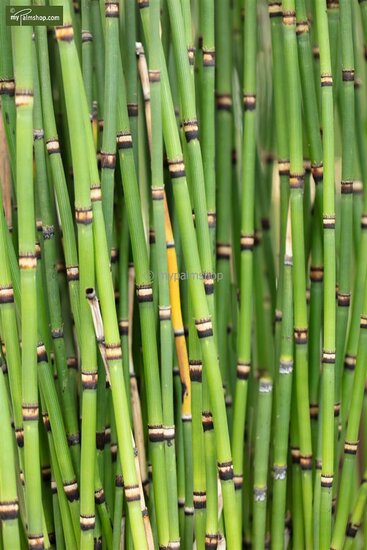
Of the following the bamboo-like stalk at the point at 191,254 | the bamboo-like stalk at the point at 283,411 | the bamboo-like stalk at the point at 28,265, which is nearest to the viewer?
the bamboo-like stalk at the point at 28,265

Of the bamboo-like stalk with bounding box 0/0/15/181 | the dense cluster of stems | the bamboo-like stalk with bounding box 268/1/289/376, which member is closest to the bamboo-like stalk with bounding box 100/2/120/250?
the dense cluster of stems

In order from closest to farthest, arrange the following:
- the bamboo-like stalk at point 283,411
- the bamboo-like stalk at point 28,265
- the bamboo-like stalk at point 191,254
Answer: the bamboo-like stalk at point 28,265, the bamboo-like stalk at point 191,254, the bamboo-like stalk at point 283,411

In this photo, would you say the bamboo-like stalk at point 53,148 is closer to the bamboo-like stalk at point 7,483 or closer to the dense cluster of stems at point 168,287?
the dense cluster of stems at point 168,287

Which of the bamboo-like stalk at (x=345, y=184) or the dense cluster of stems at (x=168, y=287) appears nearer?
the dense cluster of stems at (x=168, y=287)

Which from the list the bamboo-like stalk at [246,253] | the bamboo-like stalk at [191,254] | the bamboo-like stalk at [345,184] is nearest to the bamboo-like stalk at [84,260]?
the bamboo-like stalk at [191,254]

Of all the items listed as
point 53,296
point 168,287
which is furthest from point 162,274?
point 53,296

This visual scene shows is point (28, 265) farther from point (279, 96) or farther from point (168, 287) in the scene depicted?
point (279, 96)

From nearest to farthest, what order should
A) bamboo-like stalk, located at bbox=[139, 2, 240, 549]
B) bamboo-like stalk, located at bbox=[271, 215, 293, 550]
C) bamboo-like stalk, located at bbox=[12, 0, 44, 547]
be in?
bamboo-like stalk, located at bbox=[12, 0, 44, 547], bamboo-like stalk, located at bbox=[139, 2, 240, 549], bamboo-like stalk, located at bbox=[271, 215, 293, 550]

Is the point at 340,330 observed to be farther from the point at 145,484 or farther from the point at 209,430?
the point at 145,484

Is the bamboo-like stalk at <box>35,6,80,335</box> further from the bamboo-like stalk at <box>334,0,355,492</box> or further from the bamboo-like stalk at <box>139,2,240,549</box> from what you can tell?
the bamboo-like stalk at <box>334,0,355,492</box>
